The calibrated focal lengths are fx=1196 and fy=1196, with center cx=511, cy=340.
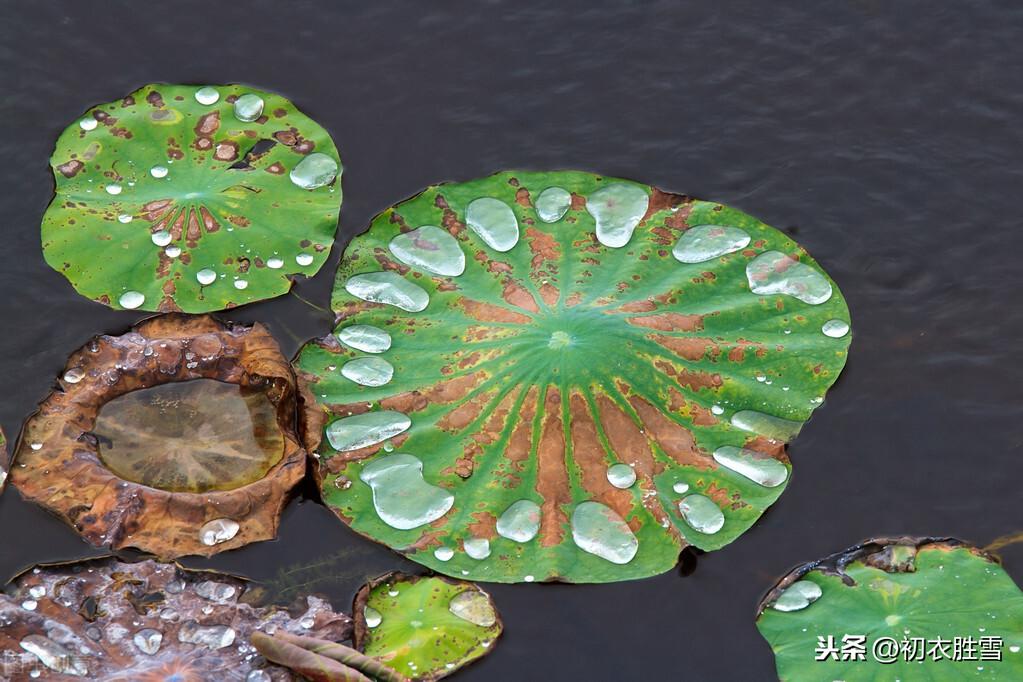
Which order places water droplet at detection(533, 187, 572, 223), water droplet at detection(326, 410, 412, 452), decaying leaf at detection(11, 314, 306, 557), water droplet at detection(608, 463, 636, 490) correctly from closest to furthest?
1. decaying leaf at detection(11, 314, 306, 557)
2. water droplet at detection(608, 463, 636, 490)
3. water droplet at detection(326, 410, 412, 452)
4. water droplet at detection(533, 187, 572, 223)

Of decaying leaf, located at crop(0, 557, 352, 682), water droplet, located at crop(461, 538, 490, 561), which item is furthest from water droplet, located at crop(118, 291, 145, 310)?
water droplet, located at crop(461, 538, 490, 561)

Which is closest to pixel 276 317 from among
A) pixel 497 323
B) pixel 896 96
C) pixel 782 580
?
pixel 497 323

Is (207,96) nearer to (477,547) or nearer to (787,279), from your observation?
(477,547)

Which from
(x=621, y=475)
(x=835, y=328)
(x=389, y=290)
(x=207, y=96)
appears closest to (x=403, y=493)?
(x=621, y=475)

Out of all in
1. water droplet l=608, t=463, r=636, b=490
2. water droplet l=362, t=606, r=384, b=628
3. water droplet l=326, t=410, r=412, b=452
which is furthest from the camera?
water droplet l=326, t=410, r=412, b=452

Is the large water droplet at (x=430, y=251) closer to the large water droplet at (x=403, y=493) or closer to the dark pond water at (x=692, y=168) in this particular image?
the dark pond water at (x=692, y=168)

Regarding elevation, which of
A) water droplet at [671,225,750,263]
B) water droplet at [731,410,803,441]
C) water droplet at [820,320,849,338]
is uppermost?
water droplet at [671,225,750,263]

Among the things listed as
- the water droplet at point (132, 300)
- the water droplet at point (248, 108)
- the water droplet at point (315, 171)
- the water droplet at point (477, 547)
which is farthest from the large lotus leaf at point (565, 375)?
the water droplet at point (248, 108)

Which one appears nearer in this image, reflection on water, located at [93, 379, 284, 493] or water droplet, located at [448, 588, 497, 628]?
water droplet, located at [448, 588, 497, 628]

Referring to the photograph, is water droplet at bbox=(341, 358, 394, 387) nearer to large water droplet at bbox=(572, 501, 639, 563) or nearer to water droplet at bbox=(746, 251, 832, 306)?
large water droplet at bbox=(572, 501, 639, 563)
